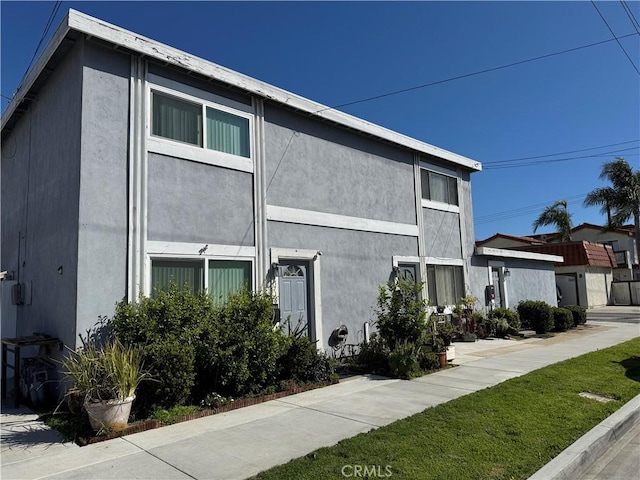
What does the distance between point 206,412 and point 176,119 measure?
Answer: 211 inches

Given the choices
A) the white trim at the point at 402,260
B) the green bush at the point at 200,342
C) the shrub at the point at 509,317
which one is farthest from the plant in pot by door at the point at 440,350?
the shrub at the point at 509,317

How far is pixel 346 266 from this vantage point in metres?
11.6

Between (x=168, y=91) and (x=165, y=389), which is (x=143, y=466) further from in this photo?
(x=168, y=91)

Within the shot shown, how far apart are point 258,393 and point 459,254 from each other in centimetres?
1014

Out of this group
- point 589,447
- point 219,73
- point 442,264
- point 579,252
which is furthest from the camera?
point 579,252

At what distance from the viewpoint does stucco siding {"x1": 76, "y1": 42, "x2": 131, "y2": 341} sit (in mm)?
7215

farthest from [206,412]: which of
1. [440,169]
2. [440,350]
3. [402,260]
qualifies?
[440,169]

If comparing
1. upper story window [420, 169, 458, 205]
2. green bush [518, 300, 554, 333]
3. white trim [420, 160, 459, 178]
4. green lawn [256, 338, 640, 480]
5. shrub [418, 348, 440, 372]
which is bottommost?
green lawn [256, 338, 640, 480]

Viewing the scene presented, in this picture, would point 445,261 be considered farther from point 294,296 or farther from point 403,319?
point 294,296

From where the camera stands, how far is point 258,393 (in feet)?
24.5

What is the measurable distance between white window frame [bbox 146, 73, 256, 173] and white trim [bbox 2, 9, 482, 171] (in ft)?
1.23

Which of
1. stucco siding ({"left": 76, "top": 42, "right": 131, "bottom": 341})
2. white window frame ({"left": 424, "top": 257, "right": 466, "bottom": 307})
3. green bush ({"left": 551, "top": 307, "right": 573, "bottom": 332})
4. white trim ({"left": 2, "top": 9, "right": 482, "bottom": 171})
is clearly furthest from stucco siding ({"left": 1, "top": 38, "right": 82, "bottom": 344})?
green bush ({"left": 551, "top": 307, "right": 573, "bottom": 332})

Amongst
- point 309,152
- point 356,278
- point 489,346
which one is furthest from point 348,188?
point 489,346

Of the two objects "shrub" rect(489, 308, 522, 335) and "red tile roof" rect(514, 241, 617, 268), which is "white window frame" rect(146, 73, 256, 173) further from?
"red tile roof" rect(514, 241, 617, 268)
